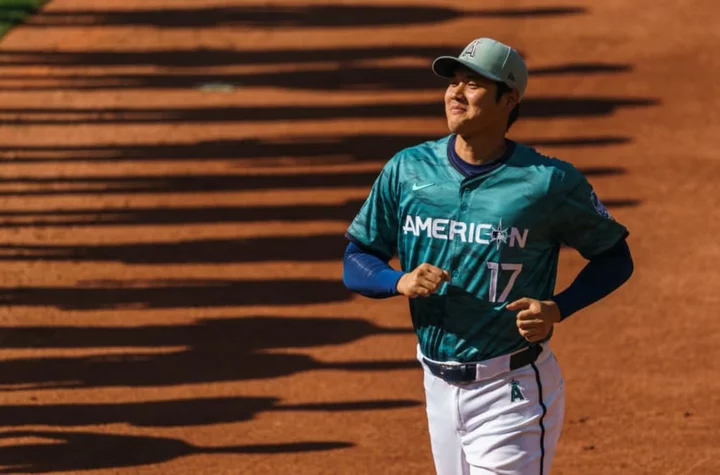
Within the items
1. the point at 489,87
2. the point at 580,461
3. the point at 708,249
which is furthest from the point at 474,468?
the point at 708,249

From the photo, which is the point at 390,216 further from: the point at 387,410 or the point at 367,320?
the point at 367,320

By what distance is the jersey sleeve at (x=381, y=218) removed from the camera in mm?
4859

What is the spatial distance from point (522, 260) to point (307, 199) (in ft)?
21.2

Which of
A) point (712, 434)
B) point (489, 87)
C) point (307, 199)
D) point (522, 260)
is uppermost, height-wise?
point (489, 87)

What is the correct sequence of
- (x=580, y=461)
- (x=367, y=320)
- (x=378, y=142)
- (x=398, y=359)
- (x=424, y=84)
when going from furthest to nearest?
(x=424, y=84) → (x=378, y=142) → (x=367, y=320) → (x=398, y=359) → (x=580, y=461)

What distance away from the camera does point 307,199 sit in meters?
11.1

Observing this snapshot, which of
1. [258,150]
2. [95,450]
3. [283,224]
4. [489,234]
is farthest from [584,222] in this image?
[258,150]

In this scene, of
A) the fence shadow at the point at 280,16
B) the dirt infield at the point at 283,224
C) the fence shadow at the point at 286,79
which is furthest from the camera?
the fence shadow at the point at 280,16

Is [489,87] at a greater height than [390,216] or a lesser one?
greater

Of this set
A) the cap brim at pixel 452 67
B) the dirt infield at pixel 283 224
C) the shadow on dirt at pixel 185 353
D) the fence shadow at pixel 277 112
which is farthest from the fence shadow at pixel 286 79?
the cap brim at pixel 452 67

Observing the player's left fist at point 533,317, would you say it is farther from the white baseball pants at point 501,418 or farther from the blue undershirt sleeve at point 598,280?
the white baseball pants at point 501,418

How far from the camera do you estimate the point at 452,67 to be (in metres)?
4.69

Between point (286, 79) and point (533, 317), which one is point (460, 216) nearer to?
point (533, 317)

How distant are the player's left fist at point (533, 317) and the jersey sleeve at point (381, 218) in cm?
62
